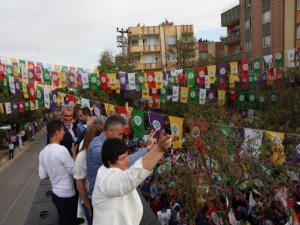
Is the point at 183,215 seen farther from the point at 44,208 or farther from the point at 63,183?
the point at 63,183

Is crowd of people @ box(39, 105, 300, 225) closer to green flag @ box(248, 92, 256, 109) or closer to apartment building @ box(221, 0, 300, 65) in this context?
green flag @ box(248, 92, 256, 109)

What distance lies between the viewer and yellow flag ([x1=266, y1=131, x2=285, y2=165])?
26.8 ft

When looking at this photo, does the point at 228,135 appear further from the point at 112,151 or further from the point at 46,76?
the point at 46,76

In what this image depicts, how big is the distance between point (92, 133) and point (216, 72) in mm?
19020

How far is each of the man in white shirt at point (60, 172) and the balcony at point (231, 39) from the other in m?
36.8

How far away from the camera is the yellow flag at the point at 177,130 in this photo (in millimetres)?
11766

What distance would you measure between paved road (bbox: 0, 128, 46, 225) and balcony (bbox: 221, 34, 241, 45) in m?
23.5

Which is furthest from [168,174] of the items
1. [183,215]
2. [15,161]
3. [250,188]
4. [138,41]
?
[138,41]

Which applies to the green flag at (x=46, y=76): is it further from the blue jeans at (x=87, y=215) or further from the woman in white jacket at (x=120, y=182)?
the woman in white jacket at (x=120, y=182)

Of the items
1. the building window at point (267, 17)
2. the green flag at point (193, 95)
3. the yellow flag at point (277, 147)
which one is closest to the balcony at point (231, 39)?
the building window at point (267, 17)

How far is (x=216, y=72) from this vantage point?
872 inches

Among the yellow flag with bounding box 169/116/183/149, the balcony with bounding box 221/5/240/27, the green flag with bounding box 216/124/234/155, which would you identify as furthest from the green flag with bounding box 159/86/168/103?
the balcony with bounding box 221/5/240/27

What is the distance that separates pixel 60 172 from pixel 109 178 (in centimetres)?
183

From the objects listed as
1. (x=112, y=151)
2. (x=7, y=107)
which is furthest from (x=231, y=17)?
(x=112, y=151)
